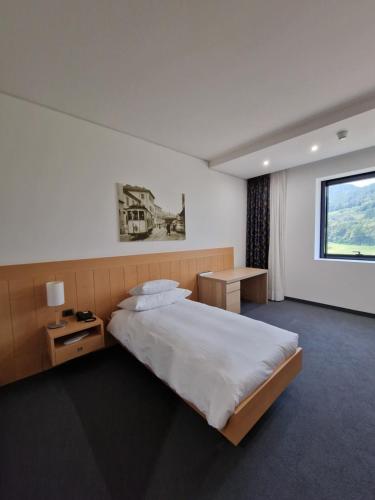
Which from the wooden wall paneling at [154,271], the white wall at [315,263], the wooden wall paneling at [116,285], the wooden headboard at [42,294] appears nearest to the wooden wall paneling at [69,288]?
the wooden headboard at [42,294]

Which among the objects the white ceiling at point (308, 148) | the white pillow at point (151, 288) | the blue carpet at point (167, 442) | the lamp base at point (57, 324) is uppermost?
the white ceiling at point (308, 148)

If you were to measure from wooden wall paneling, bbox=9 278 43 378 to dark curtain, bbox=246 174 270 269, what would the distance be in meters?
3.81

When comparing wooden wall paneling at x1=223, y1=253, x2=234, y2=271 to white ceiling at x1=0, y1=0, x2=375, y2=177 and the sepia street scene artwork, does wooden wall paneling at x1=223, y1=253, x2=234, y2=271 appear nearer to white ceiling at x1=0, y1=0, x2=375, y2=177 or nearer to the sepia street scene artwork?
the sepia street scene artwork

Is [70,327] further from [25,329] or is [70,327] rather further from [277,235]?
[277,235]

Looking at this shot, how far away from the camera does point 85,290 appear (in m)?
2.36

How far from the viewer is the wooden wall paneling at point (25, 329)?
196cm

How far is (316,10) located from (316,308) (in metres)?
3.78

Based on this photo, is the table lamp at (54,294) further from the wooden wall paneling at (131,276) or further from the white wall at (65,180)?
the wooden wall paneling at (131,276)

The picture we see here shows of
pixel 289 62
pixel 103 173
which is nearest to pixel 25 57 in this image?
pixel 103 173

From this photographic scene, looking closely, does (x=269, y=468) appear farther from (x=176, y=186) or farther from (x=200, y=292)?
(x=176, y=186)

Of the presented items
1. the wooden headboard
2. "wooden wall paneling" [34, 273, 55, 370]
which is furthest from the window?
"wooden wall paneling" [34, 273, 55, 370]

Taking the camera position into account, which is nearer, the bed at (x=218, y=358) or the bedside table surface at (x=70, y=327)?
the bed at (x=218, y=358)

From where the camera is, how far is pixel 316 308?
3.72 meters

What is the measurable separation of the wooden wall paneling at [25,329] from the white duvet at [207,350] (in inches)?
27.9
